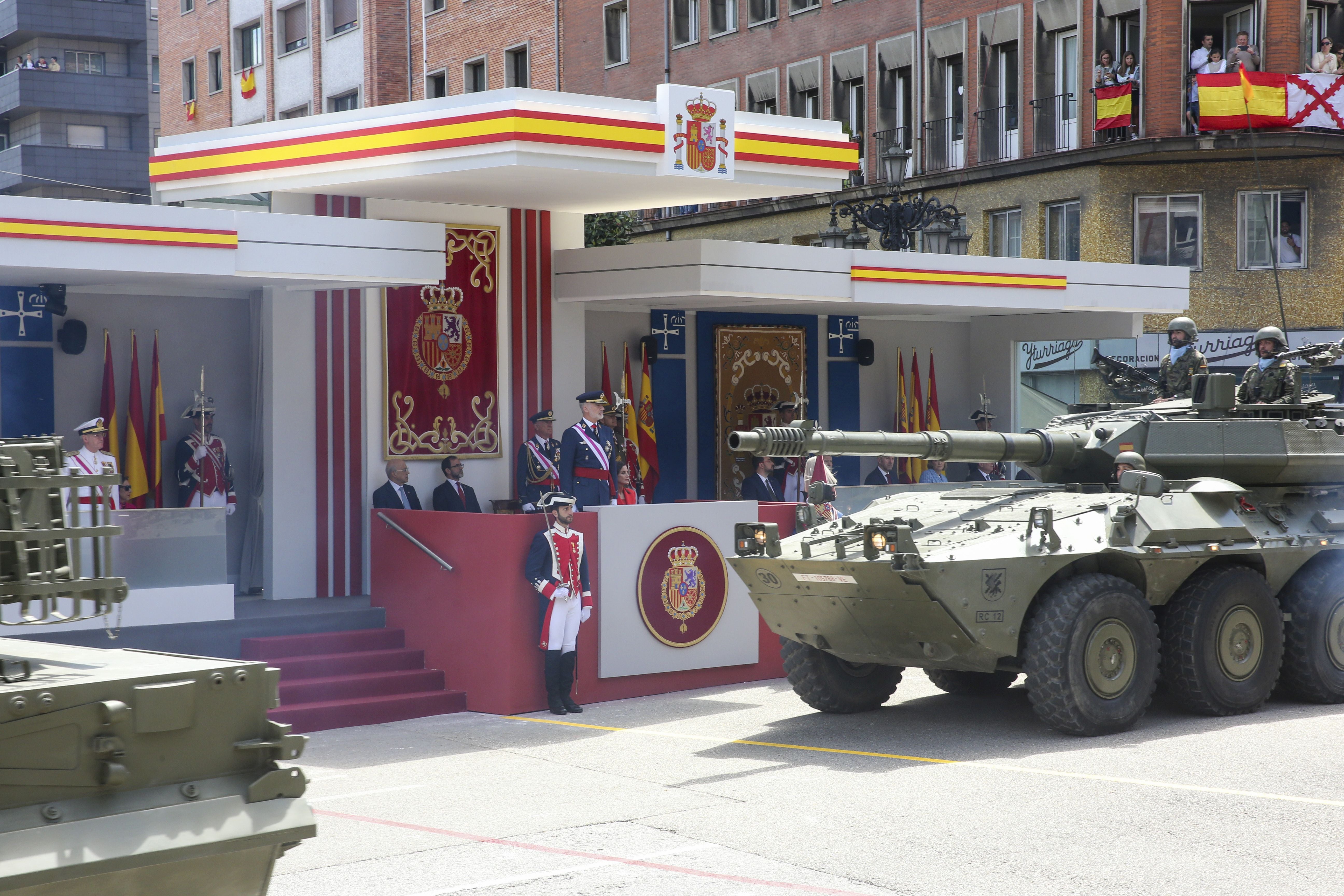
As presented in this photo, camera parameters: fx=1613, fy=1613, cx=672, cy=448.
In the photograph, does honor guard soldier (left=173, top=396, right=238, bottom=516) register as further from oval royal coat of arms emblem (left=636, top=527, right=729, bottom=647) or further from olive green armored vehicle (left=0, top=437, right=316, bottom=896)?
olive green armored vehicle (left=0, top=437, right=316, bottom=896)

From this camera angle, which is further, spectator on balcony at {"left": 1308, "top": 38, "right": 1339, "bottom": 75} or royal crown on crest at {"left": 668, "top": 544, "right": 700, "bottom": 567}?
spectator on balcony at {"left": 1308, "top": 38, "right": 1339, "bottom": 75}

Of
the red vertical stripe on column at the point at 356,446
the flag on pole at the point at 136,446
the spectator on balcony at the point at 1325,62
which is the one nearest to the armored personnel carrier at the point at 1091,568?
the red vertical stripe on column at the point at 356,446

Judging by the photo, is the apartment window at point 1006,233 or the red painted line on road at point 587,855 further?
the apartment window at point 1006,233

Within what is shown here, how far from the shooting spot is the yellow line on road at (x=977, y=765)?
28.0ft

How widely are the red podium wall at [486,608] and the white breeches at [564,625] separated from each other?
0.79 feet

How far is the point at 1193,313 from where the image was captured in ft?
90.7

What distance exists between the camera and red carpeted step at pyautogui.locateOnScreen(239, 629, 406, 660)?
479 inches

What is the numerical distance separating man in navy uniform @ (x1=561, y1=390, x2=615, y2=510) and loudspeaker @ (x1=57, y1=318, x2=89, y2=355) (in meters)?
4.27

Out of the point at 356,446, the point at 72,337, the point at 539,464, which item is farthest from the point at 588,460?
the point at 72,337

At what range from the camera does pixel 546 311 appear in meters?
15.0

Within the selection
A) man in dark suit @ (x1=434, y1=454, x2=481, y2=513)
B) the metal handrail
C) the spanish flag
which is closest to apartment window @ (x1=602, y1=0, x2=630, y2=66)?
the spanish flag

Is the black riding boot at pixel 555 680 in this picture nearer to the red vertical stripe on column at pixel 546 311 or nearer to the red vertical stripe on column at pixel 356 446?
the red vertical stripe on column at pixel 356 446

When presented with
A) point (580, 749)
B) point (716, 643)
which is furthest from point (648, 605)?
point (580, 749)

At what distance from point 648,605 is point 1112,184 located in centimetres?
1746
